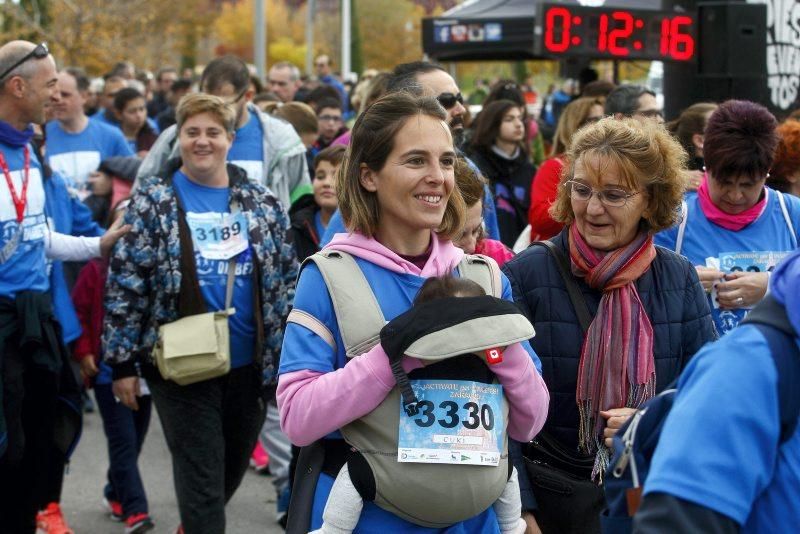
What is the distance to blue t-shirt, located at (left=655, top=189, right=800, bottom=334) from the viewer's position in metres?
4.55

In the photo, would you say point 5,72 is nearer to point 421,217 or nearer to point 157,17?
point 421,217

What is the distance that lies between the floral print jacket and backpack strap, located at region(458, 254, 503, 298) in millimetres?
2221

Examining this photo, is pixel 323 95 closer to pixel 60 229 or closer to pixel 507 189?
pixel 507 189

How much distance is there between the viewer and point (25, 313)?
5.44 meters

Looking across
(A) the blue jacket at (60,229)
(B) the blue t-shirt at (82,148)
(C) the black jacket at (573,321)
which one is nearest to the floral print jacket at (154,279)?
(A) the blue jacket at (60,229)

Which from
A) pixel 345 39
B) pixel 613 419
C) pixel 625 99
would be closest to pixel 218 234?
pixel 613 419

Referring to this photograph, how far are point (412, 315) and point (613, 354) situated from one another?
0.97m

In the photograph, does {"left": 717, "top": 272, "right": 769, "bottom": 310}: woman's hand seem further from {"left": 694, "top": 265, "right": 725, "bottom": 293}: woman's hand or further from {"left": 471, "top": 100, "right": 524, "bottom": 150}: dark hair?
{"left": 471, "top": 100, "right": 524, "bottom": 150}: dark hair

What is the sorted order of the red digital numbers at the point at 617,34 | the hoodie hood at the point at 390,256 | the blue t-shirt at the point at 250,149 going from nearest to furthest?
the hoodie hood at the point at 390,256, the blue t-shirt at the point at 250,149, the red digital numbers at the point at 617,34

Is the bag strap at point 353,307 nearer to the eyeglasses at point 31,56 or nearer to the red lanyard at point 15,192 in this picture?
the red lanyard at point 15,192

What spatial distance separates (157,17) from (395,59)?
2532 centimetres

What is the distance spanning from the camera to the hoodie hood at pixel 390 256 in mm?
3145

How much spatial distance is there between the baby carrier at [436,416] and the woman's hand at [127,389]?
260cm

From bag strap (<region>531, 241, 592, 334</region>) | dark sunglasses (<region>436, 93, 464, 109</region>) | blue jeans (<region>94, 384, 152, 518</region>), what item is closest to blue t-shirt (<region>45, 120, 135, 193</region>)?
blue jeans (<region>94, 384, 152, 518</region>)
